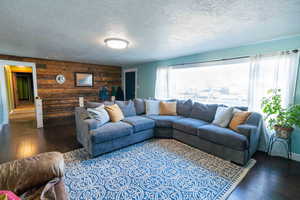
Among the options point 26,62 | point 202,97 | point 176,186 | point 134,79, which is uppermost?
point 26,62

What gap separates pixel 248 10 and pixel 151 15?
1186mm

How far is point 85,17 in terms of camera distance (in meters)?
1.91

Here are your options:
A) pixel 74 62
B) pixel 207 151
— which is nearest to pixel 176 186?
pixel 207 151

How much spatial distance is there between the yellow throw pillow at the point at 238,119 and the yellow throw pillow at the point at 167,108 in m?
1.52

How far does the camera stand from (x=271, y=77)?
108 inches

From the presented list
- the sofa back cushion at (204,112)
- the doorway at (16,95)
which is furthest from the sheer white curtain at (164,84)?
the doorway at (16,95)

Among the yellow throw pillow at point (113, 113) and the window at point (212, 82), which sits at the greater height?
the window at point (212, 82)

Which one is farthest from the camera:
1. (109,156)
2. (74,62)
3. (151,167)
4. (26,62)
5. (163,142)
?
(74,62)

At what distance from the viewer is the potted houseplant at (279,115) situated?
2.33 m

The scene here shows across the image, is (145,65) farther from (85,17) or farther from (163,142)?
(85,17)

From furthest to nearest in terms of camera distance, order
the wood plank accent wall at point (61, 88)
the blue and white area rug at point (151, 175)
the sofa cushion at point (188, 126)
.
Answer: the wood plank accent wall at point (61, 88) → the sofa cushion at point (188, 126) → the blue and white area rug at point (151, 175)

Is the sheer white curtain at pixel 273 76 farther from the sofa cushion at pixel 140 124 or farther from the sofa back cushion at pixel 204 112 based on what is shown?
the sofa cushion at pixel 140 124

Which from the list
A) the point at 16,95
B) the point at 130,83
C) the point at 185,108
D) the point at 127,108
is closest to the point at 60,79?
the point at 130,83

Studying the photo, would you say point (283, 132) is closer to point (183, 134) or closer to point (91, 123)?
point (183, 134)
